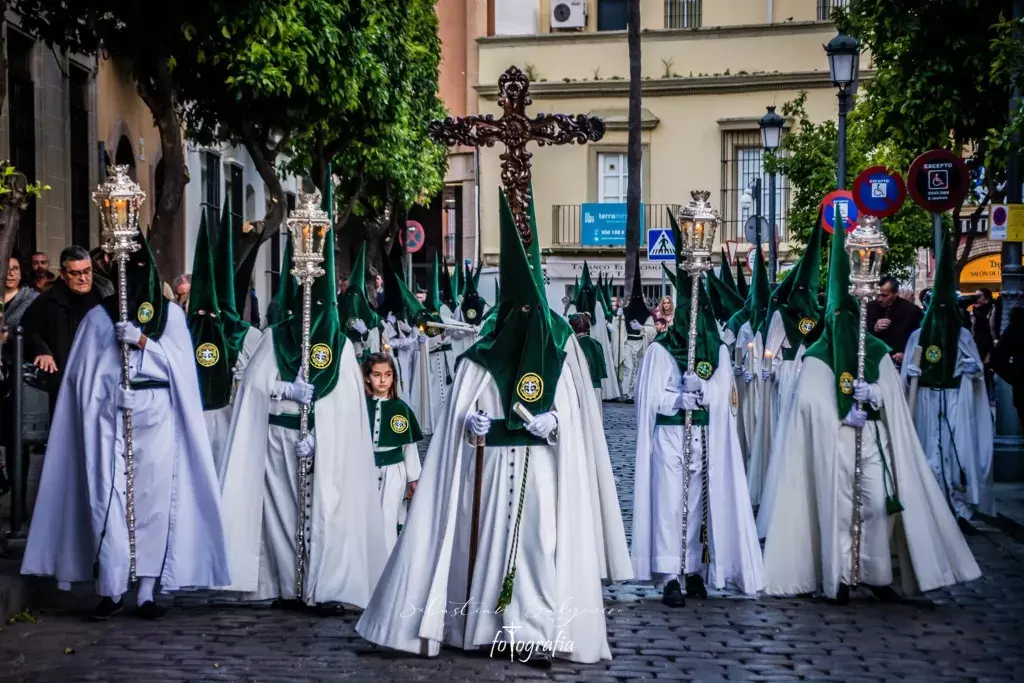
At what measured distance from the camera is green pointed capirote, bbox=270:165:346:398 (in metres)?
10.1

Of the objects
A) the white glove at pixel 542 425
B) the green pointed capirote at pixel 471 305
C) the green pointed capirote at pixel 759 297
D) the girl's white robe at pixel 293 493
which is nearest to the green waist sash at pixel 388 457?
the girl's white robe at pixel 293 493

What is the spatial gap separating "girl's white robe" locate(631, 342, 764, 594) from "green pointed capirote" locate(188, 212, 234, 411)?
2900 millimetres

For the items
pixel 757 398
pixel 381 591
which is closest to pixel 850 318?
pixel 381 591

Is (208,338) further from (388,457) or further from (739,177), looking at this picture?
(739,177)

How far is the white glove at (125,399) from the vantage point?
30.9 ft

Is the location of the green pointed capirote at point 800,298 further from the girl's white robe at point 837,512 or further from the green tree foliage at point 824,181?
the green tree foliage at point 824,181

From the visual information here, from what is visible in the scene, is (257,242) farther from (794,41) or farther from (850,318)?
(794,41)

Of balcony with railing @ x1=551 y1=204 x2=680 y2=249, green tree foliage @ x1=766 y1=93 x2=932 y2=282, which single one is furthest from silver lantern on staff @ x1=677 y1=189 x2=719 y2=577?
balcony with railing @ x1=551 y1=204 x2=680 y2=249

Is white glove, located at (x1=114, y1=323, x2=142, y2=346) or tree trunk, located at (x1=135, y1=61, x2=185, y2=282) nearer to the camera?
white glove, located at (x1=114, y1=323, x2=142, y2=346)

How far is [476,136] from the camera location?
12.3 metres

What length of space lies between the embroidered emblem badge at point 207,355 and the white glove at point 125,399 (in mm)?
2616

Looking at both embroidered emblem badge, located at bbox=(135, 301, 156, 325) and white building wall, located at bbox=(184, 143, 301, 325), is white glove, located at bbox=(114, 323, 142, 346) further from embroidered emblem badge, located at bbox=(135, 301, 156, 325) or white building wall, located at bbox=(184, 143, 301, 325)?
white building wall, located at bbox=(184, 143, 301, 325)

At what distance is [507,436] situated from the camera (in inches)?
327

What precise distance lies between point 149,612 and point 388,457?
2.08m
